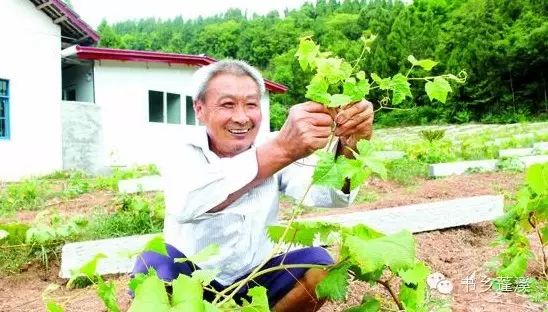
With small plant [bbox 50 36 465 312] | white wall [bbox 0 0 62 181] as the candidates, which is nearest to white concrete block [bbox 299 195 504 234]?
small plant [bbox 50 36 465 312]

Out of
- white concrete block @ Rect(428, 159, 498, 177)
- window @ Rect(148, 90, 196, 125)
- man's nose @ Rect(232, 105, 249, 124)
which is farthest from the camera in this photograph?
window @ Rect(148, 90, 196, 125)

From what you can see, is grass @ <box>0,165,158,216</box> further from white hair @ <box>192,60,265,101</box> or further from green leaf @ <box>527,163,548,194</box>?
green leaf @ <box>527,163,548,194</box>

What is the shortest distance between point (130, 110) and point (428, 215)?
10056mm

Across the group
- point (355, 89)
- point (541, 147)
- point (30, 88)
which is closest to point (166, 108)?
point (30, 88)

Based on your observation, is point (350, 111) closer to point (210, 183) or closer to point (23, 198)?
point (210, 183)

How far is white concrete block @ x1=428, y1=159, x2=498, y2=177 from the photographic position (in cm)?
795

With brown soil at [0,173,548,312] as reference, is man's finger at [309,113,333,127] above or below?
above

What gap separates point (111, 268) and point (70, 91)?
37.1ft

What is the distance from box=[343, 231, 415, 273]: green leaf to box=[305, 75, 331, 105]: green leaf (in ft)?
1.24

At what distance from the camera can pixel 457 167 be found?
8.08m

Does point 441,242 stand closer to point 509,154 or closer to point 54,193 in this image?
point 54,193

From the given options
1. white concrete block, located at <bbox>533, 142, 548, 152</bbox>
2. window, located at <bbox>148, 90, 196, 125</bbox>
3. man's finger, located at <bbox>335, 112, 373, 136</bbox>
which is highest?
window, located at <bbox>148, 90, 196, 125</bbox>

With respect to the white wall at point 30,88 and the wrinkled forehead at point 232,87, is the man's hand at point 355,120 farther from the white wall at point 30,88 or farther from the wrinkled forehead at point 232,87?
the white wall at point 30,88

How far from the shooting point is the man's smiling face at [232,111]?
2.13m
